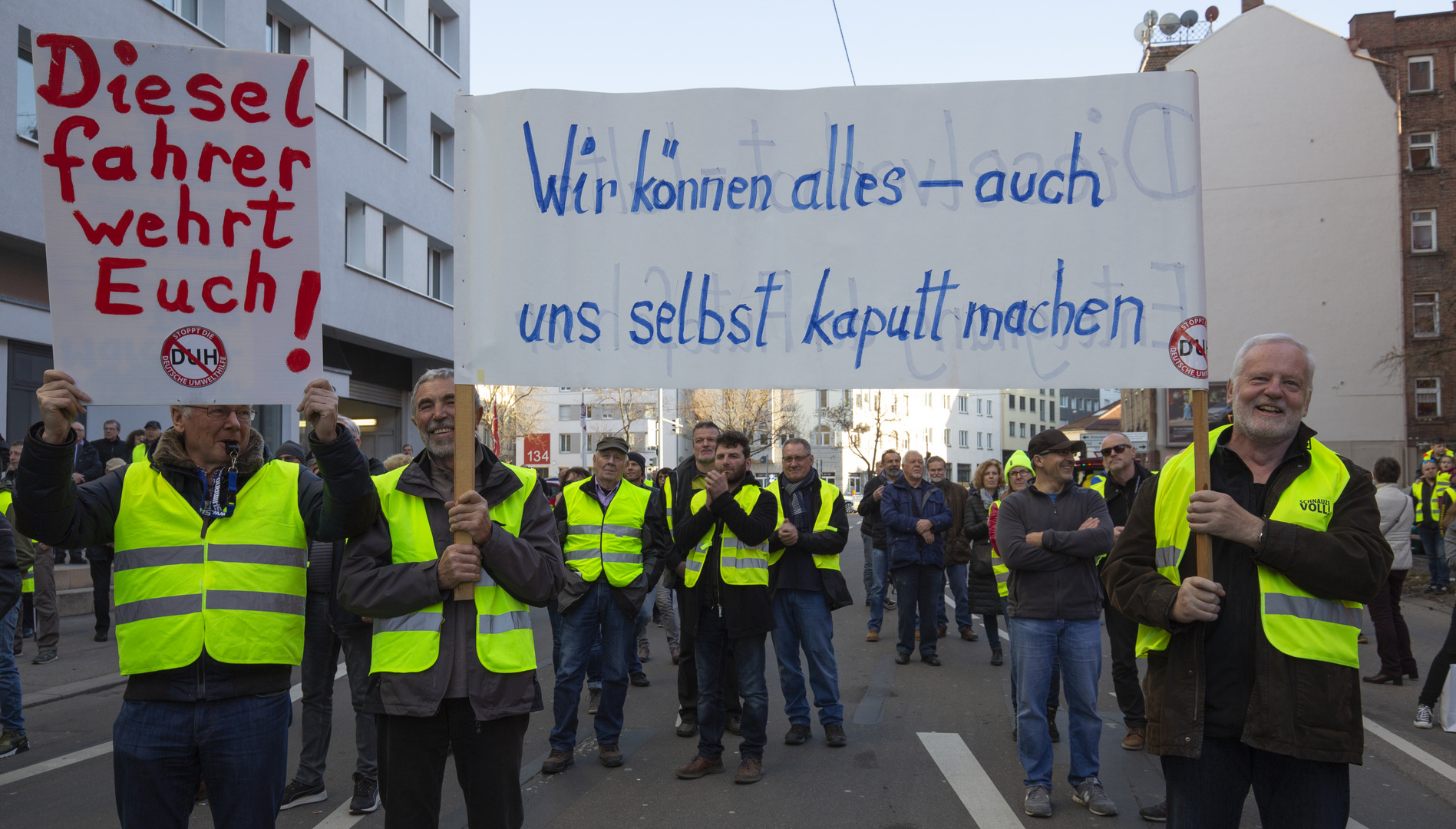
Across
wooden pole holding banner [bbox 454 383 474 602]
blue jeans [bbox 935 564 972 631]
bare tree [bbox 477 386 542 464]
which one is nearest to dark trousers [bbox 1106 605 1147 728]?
blue jeans [bbox 935 564 972 631]

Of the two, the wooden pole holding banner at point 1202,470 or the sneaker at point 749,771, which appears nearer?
the wooden pole holding banner at point 1202,470

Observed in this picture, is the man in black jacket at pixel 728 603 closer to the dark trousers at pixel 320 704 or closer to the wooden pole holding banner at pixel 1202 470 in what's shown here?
the dark trousers at pixel 320 704

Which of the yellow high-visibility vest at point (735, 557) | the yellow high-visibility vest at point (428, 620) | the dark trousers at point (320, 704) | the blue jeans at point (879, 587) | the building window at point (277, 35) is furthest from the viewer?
the building window at point (277, 35)

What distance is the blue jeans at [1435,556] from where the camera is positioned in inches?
595

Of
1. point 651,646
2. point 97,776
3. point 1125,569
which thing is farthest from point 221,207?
point 651,646

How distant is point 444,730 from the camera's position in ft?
11.1

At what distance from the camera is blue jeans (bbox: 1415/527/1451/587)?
15117mm

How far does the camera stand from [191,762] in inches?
121

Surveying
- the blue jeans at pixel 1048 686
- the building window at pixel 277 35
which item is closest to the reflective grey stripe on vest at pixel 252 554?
the blue jeans at pixel 1048 686

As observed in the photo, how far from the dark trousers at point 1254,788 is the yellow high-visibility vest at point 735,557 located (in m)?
3.22

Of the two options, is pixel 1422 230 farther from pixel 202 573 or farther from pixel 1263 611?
pixel 202 573

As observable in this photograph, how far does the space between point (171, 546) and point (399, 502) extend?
69 centimetres

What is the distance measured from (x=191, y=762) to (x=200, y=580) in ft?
1.77

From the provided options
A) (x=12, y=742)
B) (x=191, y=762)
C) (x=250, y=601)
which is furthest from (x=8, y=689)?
(x=250, y=601)
